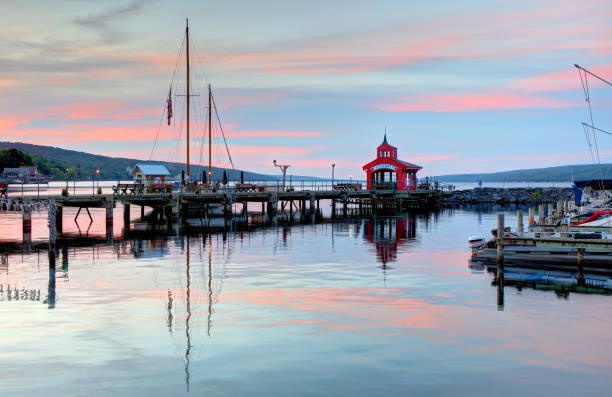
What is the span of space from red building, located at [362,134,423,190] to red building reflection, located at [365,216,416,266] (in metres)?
18.7

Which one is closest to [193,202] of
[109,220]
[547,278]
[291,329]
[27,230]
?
[109,220]

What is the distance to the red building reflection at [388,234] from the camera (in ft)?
127

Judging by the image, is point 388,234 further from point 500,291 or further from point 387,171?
point 387,171

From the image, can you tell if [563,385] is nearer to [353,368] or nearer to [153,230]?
[353,368]

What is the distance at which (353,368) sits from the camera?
1545cm

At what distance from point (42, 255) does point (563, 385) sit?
1175 inches

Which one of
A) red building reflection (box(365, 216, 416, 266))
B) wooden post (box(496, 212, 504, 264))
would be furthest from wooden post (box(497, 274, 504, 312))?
red building reflection (box(365, 216, 416, 266))

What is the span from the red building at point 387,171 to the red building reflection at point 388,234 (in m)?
18.7

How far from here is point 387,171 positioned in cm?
8975

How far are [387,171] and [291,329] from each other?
72.0 meters

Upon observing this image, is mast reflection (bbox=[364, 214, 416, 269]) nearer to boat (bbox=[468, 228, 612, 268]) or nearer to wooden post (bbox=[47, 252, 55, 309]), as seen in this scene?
boat (bbox=[468, 228, 612, 268])

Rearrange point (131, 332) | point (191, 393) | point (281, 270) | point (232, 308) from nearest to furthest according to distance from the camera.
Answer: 1. point (191, 393)
2. point (131, 332)
3. point (232, 308)
4. point (281, 270)

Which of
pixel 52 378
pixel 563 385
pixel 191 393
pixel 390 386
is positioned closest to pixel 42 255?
pixel 52 378

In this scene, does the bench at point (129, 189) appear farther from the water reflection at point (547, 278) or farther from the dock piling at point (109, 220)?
the water reflection at point (547, 278)
